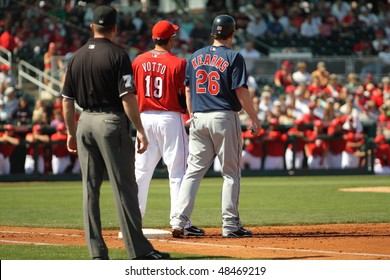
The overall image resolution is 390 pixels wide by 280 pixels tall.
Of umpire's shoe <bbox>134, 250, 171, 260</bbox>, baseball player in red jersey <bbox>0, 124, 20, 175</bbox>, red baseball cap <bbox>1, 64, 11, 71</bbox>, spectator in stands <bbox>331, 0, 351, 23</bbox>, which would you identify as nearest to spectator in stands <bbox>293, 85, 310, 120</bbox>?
baseball player in red jersey <bbox>0, 124, 20, 175</bbox>

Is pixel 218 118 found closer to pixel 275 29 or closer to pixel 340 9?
pixel 275 29

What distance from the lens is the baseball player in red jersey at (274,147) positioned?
75.4 feet

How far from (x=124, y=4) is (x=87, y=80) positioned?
25.4m

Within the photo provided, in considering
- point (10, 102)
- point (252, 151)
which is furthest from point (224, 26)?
point (10, 102)

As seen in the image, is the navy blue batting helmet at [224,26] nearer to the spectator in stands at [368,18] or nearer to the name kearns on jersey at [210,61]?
the name kearns on jersey at [210,61]

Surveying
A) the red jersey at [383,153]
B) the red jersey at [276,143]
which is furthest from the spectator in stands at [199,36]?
the red jersey at [383,153]

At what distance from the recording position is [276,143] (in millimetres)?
23016

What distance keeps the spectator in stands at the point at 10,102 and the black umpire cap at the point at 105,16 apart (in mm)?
15018

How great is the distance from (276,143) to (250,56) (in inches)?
179

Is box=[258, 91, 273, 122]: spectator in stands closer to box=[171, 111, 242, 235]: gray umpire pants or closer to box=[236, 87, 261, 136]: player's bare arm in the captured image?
box=[171, 111, 242, 235]: gray umpire pants

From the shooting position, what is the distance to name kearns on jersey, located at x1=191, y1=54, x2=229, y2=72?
1009cm

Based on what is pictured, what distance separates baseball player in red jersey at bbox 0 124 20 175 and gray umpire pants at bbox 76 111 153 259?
45.5ft
